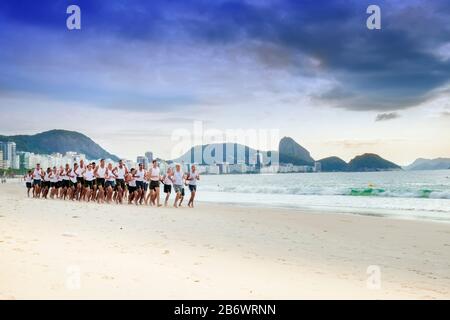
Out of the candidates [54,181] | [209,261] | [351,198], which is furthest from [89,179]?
[351,198]

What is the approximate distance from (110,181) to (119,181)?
558 mm

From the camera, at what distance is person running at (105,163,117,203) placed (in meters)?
20.0

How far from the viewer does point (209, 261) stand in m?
7.12

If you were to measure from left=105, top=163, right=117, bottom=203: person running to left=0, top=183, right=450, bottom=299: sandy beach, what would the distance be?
7.38 meters

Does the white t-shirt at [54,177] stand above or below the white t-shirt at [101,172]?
below

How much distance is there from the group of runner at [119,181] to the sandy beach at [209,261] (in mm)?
5885

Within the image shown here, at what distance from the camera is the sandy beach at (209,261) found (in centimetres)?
514

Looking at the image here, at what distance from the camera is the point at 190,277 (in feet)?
19.0

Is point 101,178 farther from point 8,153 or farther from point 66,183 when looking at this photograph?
point 8,153

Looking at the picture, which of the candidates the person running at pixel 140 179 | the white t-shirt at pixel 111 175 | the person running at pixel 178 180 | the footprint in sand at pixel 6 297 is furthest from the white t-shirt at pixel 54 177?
the footprint in sand at pixel 6 297

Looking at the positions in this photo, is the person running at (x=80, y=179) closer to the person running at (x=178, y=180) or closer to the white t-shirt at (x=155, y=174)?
the white t-shirt at (x=155, y=174)
